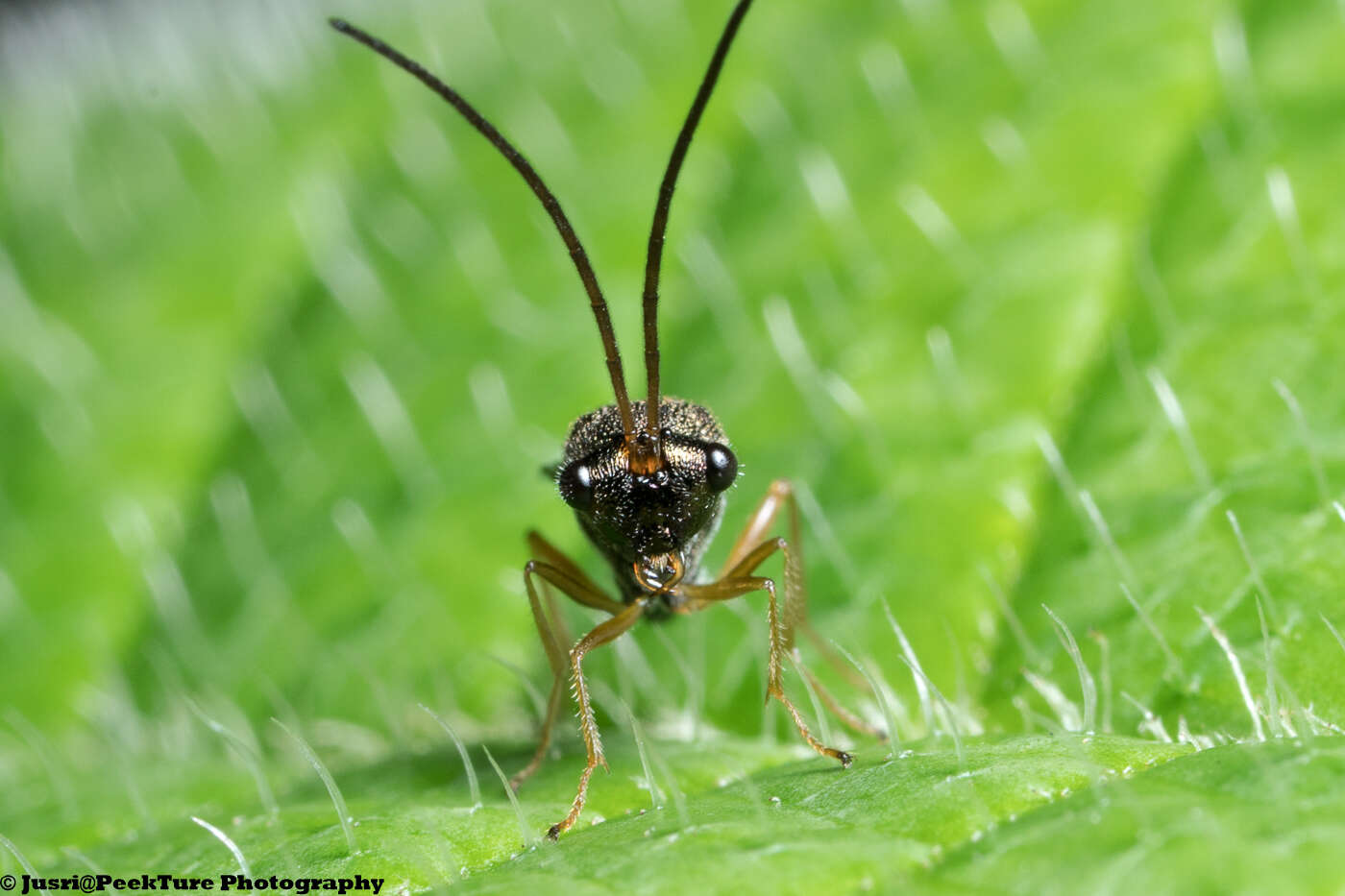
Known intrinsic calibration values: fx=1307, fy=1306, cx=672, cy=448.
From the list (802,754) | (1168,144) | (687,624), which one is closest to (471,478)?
(687,624)

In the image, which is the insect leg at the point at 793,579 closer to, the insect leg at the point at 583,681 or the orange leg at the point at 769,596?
the orange leg at the point at 769,596

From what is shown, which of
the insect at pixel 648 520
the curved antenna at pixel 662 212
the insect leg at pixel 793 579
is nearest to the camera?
the curved antenna at pixel 662 212

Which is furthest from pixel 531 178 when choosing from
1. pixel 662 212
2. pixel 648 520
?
pixel 648 520

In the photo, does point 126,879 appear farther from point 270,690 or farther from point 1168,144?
point 1168,144

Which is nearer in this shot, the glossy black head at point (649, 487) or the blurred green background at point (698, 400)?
the blurred green background at point (698, 400)

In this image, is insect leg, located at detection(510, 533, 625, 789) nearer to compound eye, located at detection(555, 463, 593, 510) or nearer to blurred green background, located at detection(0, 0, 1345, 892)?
blurred green background, located at detection(0, 0, 1345, 892)

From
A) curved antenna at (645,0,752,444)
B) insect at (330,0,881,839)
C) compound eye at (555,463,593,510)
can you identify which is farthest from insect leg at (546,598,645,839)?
curved antenna at (645,0,752,444)

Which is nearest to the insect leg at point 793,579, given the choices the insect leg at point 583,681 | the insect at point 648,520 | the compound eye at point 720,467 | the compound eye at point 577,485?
the insect at point 648,520
